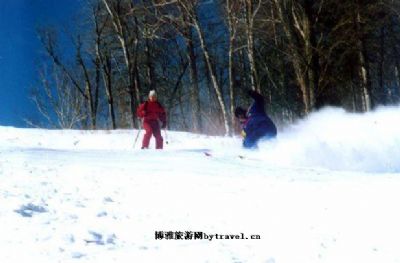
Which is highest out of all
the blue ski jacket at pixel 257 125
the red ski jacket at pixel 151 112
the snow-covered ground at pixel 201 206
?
the red ski jacket at pixel 151 112

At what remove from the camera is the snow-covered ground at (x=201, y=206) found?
17.5ft

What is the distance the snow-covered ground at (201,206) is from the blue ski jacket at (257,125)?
1430 millimetres

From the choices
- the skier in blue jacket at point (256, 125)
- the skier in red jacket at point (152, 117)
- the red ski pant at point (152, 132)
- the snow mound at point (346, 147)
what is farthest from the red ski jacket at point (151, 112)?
the snow mound at point (346, 147)

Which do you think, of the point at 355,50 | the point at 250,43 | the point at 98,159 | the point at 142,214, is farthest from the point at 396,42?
the point at 142,214

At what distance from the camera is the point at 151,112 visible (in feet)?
55.5

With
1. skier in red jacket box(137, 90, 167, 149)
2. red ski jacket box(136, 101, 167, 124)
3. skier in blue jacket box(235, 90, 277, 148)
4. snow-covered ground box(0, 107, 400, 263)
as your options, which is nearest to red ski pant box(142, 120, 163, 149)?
skier in red jacket box(137, 90, 167, 149)

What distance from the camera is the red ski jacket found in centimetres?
1669

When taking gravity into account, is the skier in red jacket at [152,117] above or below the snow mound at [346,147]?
above

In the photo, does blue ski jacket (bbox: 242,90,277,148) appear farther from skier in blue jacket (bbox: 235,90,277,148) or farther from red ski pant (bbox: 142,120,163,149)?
red ski pant (bbox: 142,120,163,149)

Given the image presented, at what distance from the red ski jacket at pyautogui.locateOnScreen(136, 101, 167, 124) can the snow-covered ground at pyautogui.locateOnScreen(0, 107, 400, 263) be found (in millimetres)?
4746

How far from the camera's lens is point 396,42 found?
→ 130 feet

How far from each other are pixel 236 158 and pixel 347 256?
6.72m

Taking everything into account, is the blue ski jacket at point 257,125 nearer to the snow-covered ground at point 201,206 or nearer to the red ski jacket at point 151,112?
the snow-covered ground at point 201,206

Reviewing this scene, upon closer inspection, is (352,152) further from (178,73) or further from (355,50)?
(178,73)
